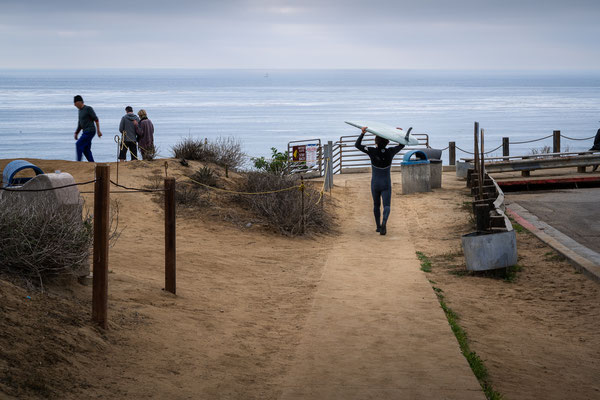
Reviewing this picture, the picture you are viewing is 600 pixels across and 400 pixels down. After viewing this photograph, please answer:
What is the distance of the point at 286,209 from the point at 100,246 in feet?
27.2

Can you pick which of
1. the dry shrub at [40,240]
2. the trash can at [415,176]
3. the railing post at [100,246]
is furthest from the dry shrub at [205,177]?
the railing post at [100,246]

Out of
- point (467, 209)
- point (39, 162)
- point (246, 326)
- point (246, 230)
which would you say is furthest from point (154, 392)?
point (39, 162)

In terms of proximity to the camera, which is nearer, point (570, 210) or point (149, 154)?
point (570, 210)

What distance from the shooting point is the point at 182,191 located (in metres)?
16.0

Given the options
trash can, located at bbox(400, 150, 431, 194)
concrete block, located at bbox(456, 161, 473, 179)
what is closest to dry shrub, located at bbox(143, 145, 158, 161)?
trash can, located at bbox(400, 150, 431, 194)

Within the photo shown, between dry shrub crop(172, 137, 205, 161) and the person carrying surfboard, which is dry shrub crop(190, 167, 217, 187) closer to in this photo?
dry shrub crop(172, 137, 205, 161)

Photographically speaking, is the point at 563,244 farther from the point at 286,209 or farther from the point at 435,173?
the point at 435,173

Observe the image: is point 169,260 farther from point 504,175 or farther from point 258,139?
point 258,139

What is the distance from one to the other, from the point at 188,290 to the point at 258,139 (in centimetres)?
7141

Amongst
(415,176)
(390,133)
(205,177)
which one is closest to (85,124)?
(205,177)

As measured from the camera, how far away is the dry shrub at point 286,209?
14492mm

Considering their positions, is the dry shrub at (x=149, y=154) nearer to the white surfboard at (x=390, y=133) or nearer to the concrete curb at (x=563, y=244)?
the white surfboard at (x=390, y=133)

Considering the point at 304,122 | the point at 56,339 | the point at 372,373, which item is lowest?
the point at 372,373

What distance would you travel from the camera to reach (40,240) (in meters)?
7.18
